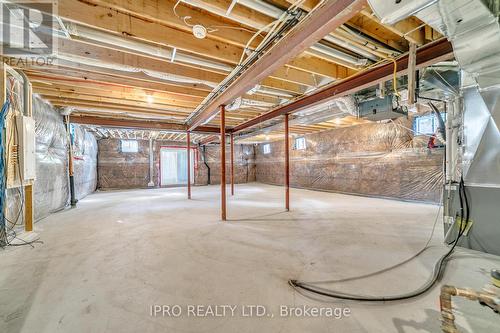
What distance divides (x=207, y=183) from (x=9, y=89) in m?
8.03

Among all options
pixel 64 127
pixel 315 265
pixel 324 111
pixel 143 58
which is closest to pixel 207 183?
pixel 64 127

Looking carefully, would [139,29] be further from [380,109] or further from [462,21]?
[380,109]

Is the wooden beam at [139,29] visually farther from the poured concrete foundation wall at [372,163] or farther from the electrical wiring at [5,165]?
the poured concrete foundation wall at [372,163]

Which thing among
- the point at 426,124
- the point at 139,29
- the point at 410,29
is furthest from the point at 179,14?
the point at 426,124

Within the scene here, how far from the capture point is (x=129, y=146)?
8.77 meters

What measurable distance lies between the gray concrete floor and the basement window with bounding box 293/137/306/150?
5181mm

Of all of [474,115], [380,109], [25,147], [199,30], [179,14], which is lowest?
[25,147]

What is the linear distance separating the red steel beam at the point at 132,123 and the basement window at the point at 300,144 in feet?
12.6

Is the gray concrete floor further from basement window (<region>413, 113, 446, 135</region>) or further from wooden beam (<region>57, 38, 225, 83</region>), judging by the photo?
basement window (<region>413, 113, 446, 135</region>)

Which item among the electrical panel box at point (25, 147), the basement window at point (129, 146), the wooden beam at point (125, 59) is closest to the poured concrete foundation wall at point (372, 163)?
the wooden beam at point (125, 59)

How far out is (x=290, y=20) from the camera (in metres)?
1.73

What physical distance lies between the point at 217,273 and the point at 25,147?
2844 mm

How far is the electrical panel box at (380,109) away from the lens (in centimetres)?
285

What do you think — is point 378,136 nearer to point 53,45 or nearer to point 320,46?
point 320,46
